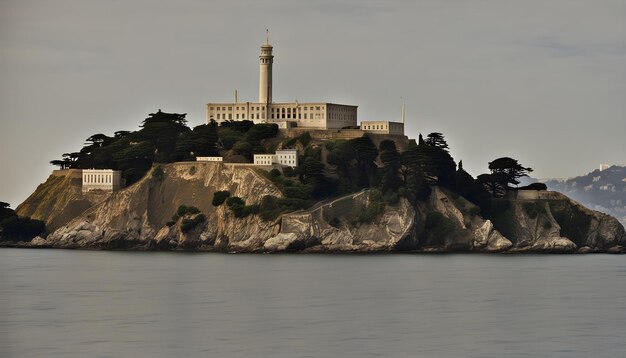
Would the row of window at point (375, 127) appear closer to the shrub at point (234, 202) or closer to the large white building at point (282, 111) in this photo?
the large white building at point (282, 111)


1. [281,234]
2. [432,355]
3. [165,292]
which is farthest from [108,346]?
[281,234]

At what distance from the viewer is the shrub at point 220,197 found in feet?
524

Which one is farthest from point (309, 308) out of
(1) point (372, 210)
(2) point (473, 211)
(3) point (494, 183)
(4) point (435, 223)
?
(3) point (494, 183)

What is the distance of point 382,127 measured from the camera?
174875 mm

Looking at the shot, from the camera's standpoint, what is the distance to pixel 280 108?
180375 millimetres

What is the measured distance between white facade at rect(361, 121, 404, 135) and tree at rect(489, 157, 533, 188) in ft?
43.2

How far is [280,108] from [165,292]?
75375 millimetres

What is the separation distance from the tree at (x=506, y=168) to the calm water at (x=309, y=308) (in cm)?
2522

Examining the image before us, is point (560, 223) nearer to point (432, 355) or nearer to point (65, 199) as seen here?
point (65, 199)

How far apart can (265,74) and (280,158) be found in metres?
18.3

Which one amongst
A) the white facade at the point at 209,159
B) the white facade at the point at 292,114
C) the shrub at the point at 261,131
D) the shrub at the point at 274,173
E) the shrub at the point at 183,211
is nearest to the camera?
the shrub at the point at 183,211

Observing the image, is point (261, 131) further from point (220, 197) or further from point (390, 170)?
point (390, 170)

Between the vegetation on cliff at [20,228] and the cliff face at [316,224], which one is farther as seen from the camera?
the vegetation on cliff at [20,228]

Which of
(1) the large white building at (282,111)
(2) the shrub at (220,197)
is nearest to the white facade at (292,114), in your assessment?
(1) the large white building at (282,111)
